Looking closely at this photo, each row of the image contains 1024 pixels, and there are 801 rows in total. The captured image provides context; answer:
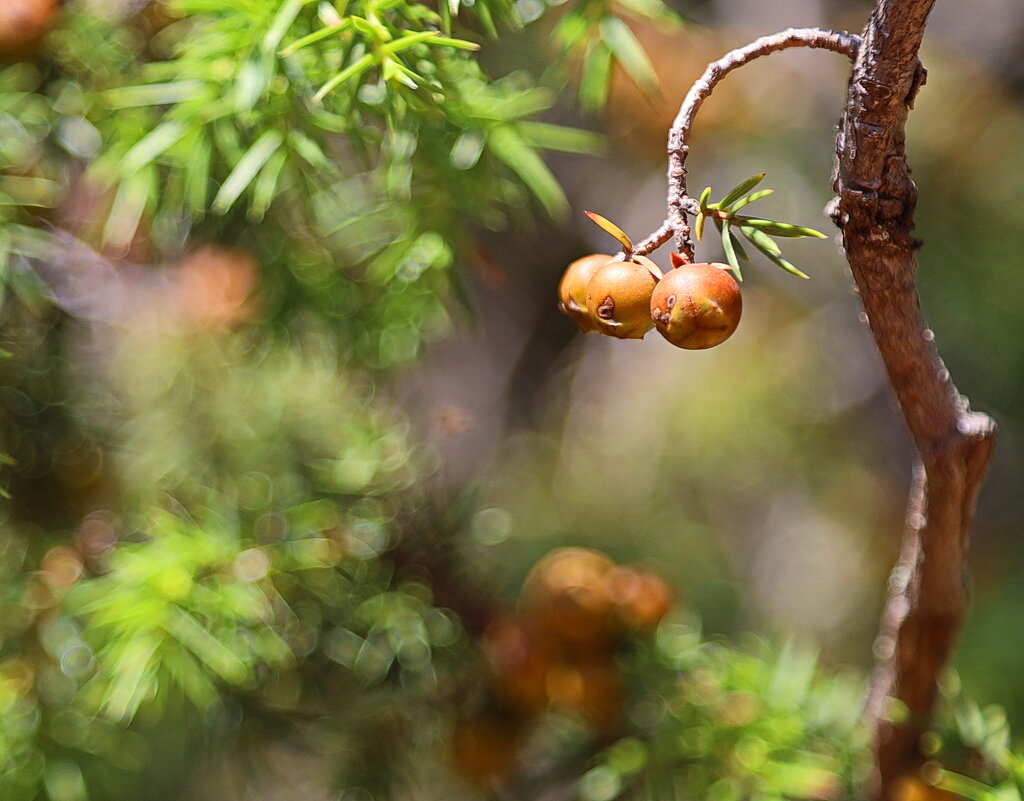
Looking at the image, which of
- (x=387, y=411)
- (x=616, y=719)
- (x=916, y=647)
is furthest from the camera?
(x=387, y=411)

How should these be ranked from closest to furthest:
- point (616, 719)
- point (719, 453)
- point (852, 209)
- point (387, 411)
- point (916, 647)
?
1. point (852, 209)
2. point (916, 647)
3. point (616, 719)
4. point (387, 411)
5. point (719, 453)

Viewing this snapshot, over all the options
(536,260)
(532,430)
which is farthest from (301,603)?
(532,430)

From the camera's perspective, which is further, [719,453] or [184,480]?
[719,453]

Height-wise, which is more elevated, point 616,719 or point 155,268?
point 155,268

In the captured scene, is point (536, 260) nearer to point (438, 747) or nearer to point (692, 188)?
point (692, 188)

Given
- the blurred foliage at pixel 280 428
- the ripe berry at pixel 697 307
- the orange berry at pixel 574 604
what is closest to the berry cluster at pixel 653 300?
the ripe berry at pixel 697 307

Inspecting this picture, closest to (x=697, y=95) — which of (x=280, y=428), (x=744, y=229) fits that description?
(x=744, y=229)

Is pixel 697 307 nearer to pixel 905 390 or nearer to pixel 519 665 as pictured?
pixel 905 390

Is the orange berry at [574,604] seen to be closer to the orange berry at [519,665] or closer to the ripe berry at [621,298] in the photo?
the orange berry at [519,665]

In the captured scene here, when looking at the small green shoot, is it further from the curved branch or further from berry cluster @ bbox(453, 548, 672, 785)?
berry cluster @ bbox(453, 548, 672, 785)
